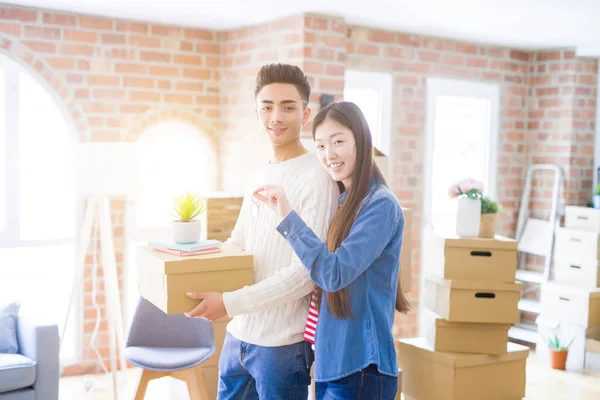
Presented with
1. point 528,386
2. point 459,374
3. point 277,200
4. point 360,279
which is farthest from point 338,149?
point 528,386

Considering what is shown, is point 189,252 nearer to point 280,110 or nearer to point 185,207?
point 185,207

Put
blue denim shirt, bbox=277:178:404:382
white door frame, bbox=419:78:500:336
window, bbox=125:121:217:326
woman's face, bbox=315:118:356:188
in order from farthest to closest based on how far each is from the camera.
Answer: white door frame, bbox=419:78:500:336 → window, bbox=125:121:217:326 → woman's face, bbox=315:118:356:188 → blue denim shirt, bbox=277:178:404:382

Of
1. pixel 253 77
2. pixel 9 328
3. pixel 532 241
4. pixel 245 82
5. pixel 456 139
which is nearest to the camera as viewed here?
pixel 9 328

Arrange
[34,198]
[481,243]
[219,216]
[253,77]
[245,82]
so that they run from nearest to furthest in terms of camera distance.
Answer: [481,243], [219,216], [34,198], [253,77], [245,82]

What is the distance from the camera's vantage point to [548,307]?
533 centimetres

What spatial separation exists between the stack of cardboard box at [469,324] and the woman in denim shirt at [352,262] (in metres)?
1.82

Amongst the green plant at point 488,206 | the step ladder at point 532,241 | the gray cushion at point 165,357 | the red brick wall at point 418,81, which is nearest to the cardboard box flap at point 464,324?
the green plant at point 488,206

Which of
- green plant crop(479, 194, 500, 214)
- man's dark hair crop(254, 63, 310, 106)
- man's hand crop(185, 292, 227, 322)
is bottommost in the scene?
man's hand crop(185, 292, 227, 322)

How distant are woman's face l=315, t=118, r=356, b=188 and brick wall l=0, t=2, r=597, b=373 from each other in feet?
Result: 7.40

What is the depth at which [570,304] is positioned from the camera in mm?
5180

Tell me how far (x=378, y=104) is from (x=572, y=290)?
1.98 meters

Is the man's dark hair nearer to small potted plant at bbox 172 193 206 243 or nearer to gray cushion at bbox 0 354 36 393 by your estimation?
small potted plant at bbox 172 193 206 243

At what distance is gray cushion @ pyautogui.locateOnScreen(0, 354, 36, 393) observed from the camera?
3447mm

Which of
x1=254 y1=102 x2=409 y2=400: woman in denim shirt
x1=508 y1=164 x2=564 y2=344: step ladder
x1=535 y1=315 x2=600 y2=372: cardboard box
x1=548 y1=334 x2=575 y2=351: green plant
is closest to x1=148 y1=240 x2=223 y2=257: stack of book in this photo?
x1=254 y1=102 x2=409 y2=400: woman in denim shirt
